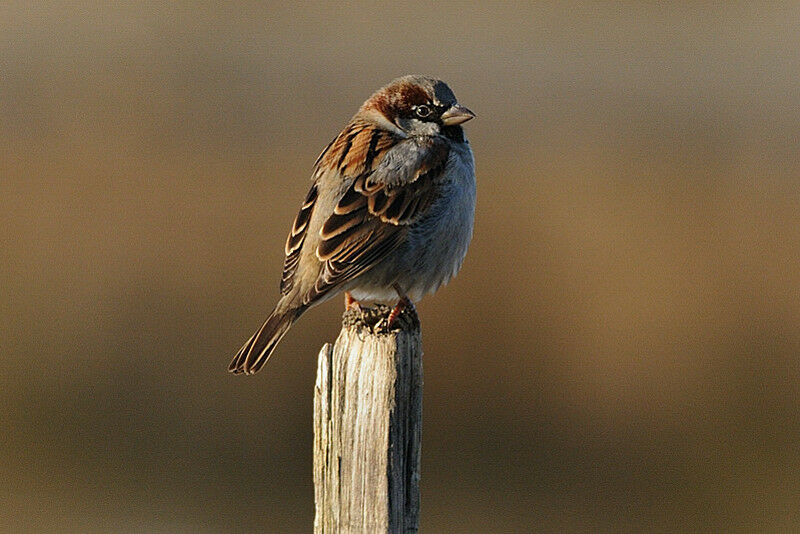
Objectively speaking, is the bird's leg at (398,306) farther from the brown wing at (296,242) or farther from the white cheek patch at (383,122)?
the white cheek patch at (383,122)

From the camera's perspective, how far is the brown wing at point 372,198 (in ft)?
17.3

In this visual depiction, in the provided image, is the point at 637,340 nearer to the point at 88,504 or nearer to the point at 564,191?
the point at 564,191

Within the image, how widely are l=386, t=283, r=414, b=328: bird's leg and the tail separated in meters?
0.48

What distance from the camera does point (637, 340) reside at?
29.9ft

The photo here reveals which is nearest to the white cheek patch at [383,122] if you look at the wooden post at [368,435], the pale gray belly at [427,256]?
the pale gray belly at [427,256]

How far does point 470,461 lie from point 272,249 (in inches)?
85.0

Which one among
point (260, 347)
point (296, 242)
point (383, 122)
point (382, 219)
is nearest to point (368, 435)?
point (260, 347)

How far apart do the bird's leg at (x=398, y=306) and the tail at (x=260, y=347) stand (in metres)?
0.48

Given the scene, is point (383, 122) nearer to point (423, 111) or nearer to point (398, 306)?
point (423, 111)

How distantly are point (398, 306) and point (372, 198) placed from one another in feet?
2.41

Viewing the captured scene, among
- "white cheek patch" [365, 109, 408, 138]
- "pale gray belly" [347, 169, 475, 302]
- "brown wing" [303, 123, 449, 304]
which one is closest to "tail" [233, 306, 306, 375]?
"brown wing" [303, 123, 449, 304]

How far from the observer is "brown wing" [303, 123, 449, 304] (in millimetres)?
5277

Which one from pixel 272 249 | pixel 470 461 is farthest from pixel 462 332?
pixel 272 249

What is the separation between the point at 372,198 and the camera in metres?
5.43
